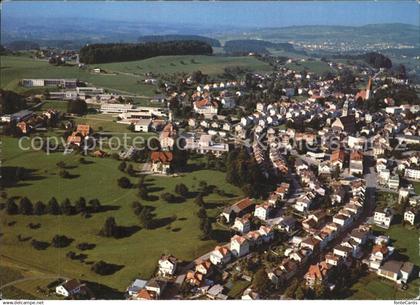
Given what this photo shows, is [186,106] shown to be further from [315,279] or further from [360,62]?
[360,62]

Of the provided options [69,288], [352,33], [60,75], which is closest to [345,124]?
[352,33]

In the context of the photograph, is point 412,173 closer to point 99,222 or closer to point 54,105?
point 99,222

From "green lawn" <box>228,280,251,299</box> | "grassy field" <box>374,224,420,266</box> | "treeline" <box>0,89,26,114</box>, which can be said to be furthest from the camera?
"treeline" <box>0,89,26,114</box>

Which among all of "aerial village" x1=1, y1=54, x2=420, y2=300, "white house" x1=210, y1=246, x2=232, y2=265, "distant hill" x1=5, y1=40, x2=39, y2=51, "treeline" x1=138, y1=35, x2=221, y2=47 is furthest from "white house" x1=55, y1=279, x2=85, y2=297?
"treeline" x1=138, y1=35, x2=221, y2=47

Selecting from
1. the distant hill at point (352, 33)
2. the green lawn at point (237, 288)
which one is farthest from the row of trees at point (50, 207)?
the distant hill at point (352, 33)

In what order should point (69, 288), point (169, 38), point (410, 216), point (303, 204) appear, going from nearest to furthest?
point (69, 288) < point (410, 216) < point (303, 204) < point (169, 38)

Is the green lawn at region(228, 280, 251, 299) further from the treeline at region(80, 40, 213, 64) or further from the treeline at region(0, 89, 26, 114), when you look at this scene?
the treeline at region(80, 40, 213, 64)

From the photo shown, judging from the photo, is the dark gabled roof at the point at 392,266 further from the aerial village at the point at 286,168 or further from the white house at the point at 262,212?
the white house at the point at 262,212
